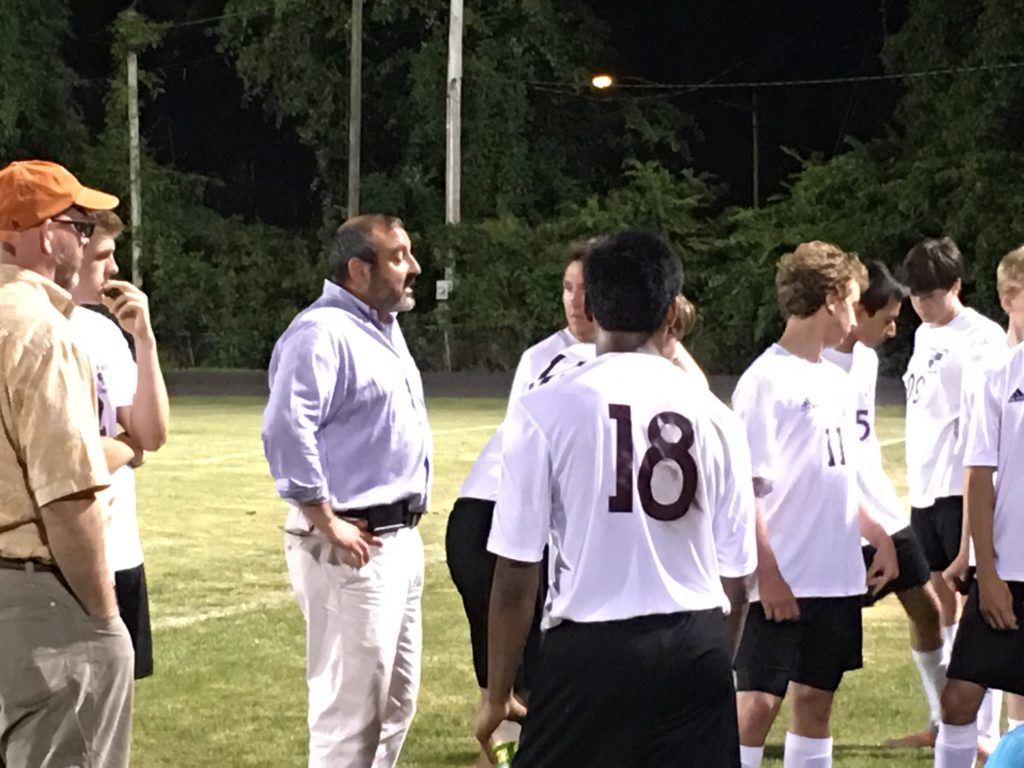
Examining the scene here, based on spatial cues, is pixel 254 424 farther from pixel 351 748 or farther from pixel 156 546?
pixel 351 748

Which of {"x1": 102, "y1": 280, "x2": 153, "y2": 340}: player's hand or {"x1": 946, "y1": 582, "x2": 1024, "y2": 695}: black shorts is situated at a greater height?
{"x1": 102, "y1": 280, "x2": 153, "y2": 340}: player's hand

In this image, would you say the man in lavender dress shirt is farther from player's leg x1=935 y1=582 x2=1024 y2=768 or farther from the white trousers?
player's leg x1=935 y1=582 x2=1024 y2=768

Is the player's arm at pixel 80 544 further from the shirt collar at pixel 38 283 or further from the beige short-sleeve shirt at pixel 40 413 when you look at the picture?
the shirt collar at pixel 38 283

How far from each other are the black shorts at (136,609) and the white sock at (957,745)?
2.73m

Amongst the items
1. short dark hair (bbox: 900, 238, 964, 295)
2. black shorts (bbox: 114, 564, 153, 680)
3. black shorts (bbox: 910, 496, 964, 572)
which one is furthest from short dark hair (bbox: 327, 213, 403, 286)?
black shorts (bbox: 910, 496, 964, 572)

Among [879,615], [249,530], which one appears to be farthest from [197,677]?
[249,530]

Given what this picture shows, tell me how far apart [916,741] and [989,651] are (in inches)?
74.7

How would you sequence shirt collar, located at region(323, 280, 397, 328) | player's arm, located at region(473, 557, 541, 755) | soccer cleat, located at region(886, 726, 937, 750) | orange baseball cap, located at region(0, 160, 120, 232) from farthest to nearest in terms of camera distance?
soccer cleat, located at region(886, 726, 937, 750) < shirt collar, located at region(323, 280, 397, 328) < orange baseball cap, located at region(0, 160, 120, 232) < player's arm, located at region(473, 557, 541, 755)

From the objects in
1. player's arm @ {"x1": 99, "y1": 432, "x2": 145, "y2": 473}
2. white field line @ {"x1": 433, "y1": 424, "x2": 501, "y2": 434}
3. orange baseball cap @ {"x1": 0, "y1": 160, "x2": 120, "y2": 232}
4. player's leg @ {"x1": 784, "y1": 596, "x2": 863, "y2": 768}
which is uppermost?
orange baseball cap @ {"x1": 0, "y1": 160, "x2": 120, "y2": 232}

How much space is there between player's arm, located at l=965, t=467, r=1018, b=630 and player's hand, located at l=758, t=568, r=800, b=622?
1.95ft

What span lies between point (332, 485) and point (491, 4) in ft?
Result: 131

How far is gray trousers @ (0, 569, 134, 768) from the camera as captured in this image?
13.0 ft

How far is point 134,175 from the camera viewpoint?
44.9 meters

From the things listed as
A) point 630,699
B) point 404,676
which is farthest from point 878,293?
point 630,699
